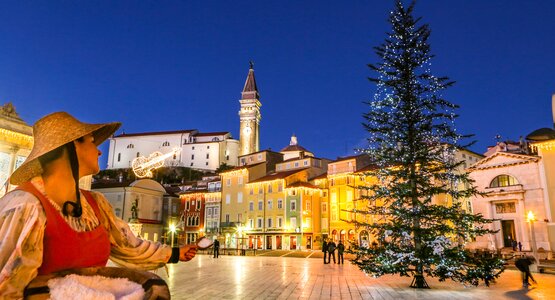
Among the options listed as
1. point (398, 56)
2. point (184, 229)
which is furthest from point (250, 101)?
point (398, 56)

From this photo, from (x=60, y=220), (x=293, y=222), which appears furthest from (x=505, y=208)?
(x=60, y=220)

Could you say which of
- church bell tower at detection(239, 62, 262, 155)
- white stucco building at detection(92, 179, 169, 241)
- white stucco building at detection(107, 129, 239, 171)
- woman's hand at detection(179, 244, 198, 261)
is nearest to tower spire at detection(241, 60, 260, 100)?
church bell tower at detection(239, 62, 262, 155)

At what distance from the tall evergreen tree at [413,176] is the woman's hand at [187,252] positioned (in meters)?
10.8

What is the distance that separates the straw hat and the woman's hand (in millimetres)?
1060

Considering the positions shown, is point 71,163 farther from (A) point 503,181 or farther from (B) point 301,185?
(B) point 301,185

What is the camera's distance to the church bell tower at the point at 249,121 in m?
98.8

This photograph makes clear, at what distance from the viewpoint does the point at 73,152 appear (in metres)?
2.40

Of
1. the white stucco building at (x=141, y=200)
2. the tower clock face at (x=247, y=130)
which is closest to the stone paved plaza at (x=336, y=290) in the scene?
the white stucco building at (x=141, y=200)

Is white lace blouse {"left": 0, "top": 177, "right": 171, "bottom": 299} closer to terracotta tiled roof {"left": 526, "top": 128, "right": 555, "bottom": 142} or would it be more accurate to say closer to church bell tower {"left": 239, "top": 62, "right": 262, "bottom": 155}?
terracotta tiled roof {"left": 526, "top": 128, "right": 555, "bottom": 142}

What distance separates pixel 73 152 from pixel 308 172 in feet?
174

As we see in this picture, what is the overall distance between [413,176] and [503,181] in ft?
88.5

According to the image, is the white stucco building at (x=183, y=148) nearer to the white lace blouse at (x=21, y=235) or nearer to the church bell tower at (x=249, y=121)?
the church bell tower at (x=249, y=121)

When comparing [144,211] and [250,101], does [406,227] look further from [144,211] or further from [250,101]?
[250,101]

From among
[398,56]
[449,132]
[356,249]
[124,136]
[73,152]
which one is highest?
[124,136]
